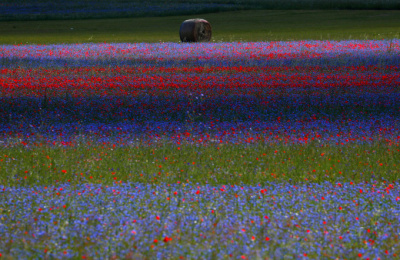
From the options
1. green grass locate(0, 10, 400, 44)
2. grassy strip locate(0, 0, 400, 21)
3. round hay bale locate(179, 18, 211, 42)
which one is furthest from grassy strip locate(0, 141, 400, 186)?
grassy strip locate(0, 0, 400, 21)

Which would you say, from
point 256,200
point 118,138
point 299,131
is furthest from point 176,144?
point 256,200

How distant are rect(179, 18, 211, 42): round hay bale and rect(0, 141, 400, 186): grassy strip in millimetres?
25470

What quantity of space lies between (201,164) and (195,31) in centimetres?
2687

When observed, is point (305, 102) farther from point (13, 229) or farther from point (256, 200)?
point (13, 229)

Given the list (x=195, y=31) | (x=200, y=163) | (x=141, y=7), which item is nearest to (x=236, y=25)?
(x=195, y=31)

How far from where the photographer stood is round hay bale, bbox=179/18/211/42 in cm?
3506

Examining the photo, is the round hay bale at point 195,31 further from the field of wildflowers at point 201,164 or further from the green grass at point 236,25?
the field of wildflowers at point 201,164

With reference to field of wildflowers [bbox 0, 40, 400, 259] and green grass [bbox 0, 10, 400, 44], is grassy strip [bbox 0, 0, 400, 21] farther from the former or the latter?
field of wildflowers [bbox 0, 40, 400, 259]

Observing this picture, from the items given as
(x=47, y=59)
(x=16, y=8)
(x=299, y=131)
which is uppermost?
(x=299, y=131)

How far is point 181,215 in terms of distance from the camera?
6262mm

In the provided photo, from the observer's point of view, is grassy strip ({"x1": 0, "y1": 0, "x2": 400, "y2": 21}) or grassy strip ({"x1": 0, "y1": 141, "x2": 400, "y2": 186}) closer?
grassy strip ({"x1": 0, "y1": 141, "x2": 400, "y2": 186})

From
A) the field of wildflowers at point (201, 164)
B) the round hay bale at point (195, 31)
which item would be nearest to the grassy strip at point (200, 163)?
the field of wildflowers at point (201, 164)

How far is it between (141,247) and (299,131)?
6806 mm

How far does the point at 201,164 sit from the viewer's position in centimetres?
898
